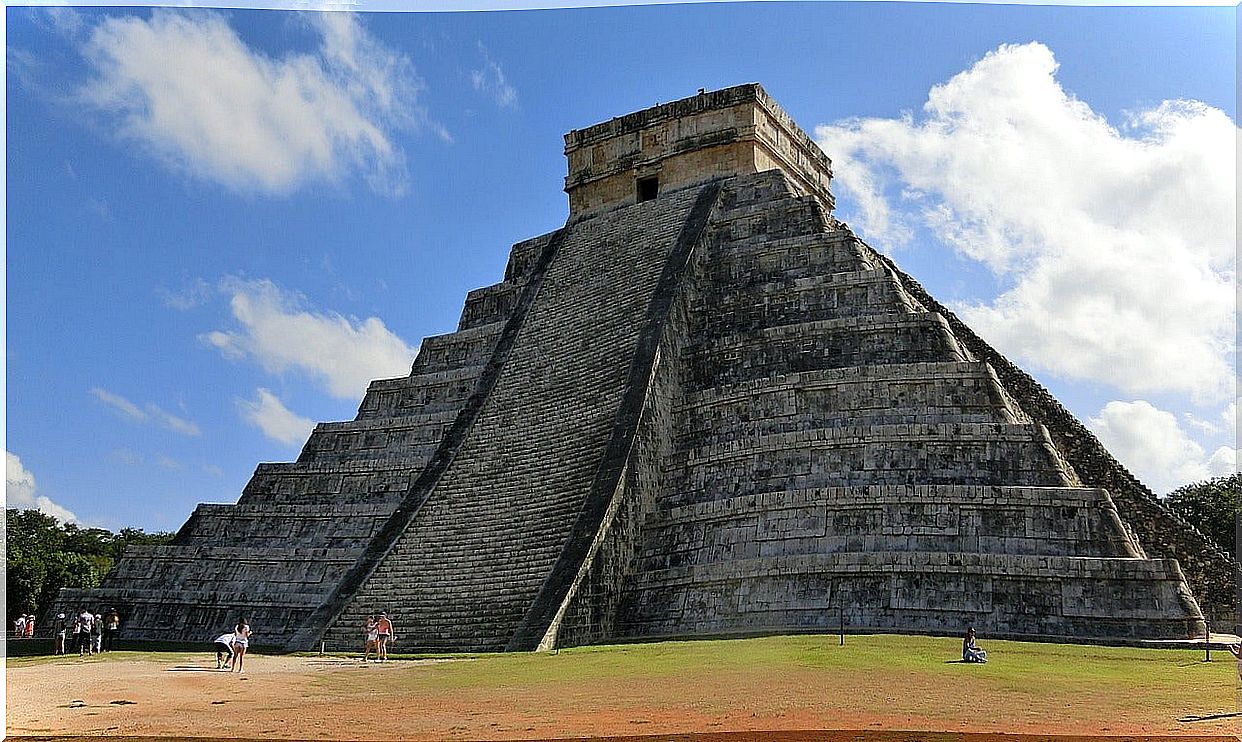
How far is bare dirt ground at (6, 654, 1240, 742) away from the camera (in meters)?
8.06

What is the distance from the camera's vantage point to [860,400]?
59.9 ft

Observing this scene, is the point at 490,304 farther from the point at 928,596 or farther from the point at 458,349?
the point at 928,596

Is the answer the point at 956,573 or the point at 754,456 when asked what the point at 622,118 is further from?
the point at 956,573

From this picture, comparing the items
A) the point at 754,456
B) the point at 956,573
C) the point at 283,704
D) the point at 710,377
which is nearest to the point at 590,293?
the point at 710,377

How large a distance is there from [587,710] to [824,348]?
11.7 m

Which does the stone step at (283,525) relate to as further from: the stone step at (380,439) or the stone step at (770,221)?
the stone step at (770,221)

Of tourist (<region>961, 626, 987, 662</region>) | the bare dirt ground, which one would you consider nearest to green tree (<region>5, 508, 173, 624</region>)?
the bare dirt ground

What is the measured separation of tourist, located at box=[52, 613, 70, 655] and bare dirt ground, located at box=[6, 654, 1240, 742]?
279 inches

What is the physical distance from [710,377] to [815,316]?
225cm

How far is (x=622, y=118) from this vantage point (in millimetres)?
27359

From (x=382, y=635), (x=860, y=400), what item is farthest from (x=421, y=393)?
(x=860, y=400)

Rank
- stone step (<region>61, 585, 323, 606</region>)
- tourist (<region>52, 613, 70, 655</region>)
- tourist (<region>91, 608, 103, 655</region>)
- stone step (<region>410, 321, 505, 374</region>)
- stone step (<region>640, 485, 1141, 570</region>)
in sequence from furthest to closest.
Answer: stone step (<region>410, 321, 505, 374</region>), stone step (<region>61, 585, 323, 606</region>), tourist (<region>52, 613, 70, 655</region>), tourist (<region>91, 608, 103, 655</region>), stone step (<region>640, 485, 1141, 570</region>)

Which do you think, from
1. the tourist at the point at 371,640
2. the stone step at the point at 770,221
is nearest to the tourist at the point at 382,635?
the tourist at the point at 371,640

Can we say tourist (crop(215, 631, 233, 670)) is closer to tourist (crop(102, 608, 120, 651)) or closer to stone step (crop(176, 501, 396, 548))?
tourist (crop(102, 608, 120, 651))
